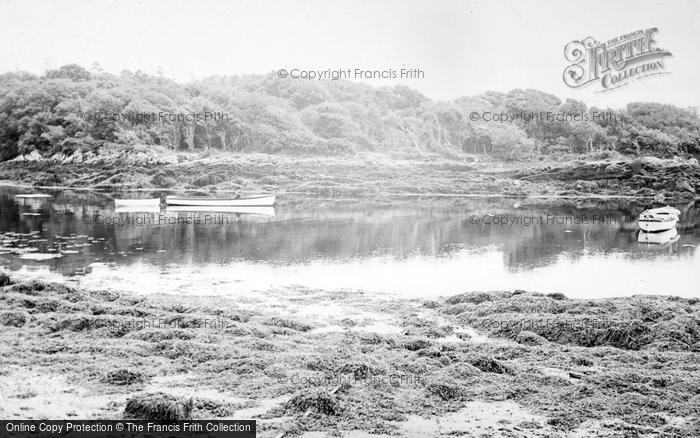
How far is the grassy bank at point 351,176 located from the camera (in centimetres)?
2912

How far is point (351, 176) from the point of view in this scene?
31375mm

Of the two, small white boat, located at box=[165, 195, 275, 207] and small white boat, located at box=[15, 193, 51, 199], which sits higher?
small white boat, located at box=[15, 193, 51, 199]

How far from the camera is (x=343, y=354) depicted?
664 cm

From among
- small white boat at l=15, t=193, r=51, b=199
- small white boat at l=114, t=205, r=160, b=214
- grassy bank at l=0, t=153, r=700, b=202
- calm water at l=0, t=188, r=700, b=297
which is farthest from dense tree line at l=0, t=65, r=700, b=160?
small white boat at l=114, t=205, r=160, b=214

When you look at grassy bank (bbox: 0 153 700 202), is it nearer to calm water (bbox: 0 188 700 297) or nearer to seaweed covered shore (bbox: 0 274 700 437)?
calm water (bbox: 0 188 700 297)

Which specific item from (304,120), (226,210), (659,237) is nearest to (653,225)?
(659,237)

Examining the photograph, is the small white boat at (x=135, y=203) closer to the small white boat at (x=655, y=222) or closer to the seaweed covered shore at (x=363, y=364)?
the seaweed covered shore at (x=363, y=364)

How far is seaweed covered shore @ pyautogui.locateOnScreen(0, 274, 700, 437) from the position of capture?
205 inches

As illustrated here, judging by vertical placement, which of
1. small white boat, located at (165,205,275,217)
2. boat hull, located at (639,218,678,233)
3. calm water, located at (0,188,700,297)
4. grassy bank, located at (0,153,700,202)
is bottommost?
calm water, located at (0,188,700,297)

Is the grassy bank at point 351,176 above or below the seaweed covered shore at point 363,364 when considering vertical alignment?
above

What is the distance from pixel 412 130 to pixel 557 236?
19912 mm

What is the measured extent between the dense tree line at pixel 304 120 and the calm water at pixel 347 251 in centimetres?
796

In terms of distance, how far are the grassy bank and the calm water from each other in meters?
6.82

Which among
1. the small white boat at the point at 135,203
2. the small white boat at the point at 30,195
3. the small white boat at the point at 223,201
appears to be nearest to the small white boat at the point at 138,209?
the small white boat at the point at 135,203
